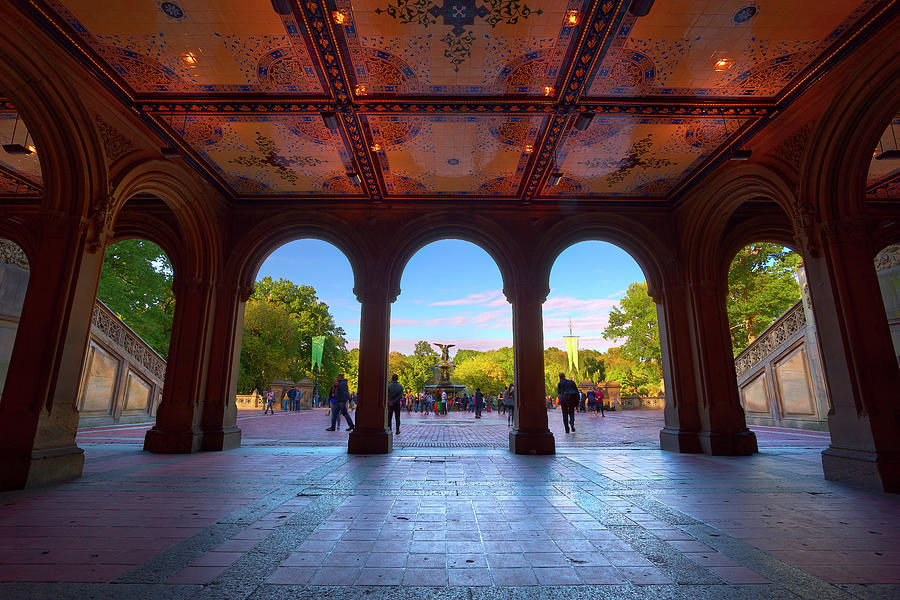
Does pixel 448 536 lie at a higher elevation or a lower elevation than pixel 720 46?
lower

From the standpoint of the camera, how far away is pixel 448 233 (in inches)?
371

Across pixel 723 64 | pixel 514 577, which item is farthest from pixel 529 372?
pixel 514 577

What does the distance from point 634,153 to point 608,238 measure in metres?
2.41

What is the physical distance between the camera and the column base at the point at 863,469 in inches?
195

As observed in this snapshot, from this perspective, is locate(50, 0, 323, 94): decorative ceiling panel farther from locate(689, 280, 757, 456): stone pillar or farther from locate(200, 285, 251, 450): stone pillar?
locate(689, 280, 757, 456): stone pillar

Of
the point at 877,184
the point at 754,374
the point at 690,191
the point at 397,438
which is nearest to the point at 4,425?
the point at 397,438

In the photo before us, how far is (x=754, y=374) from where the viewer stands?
14734mm

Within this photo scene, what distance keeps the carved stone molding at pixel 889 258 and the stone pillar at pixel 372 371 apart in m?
13.7

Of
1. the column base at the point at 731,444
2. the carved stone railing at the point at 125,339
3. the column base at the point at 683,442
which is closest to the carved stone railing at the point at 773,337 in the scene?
the column base at the point at 731,444

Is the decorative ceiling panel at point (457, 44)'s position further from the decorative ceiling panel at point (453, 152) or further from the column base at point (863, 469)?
the column base at point (863, 469)

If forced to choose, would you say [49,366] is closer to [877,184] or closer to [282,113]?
[282,113]

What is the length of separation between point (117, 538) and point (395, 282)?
6549 mm

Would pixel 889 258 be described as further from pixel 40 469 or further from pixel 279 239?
pixel 40 469

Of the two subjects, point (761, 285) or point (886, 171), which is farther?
point (761, 285)
